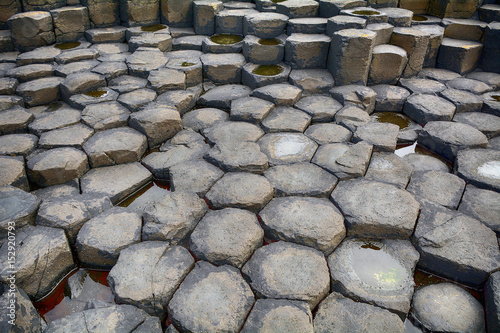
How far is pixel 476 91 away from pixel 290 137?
6.91 ft

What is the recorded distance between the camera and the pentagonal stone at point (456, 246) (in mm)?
1778

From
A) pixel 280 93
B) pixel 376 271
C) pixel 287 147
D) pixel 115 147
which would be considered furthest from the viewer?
pixel 280 93

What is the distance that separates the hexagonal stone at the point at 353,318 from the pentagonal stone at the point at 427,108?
209cm

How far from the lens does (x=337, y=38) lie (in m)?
3.34

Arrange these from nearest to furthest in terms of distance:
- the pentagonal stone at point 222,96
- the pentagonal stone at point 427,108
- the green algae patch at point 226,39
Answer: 1. the pentagonal stone at point 427,108
2. the pentagonal stone at point 222,96
3. the green algae patch at point 226,39

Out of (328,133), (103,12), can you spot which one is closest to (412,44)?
(328,133)

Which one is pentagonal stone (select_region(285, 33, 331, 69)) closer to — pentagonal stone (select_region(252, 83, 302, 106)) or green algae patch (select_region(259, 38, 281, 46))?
green algae patch (select_region(259, 38, 281, 46))

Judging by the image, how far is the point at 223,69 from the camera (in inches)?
142

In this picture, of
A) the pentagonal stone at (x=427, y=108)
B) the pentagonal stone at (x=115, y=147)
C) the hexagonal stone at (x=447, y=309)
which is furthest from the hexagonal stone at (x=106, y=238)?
the pentagonal stone at (x=427, y=108)

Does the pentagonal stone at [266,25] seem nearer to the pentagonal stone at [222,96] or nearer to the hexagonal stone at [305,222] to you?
the pentagonal stone at [222,96]

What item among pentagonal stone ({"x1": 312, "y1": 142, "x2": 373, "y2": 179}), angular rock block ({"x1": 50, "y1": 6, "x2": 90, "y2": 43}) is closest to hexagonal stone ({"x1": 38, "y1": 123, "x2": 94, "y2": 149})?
pentagonal stone ({"x1": 312, "y1": 142, "x2": 373, "y2": 179})

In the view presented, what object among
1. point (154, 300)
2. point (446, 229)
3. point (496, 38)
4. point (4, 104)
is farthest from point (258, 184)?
point (496, 38)

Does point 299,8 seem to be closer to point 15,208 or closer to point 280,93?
point 280,93

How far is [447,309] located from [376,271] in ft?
1.14
